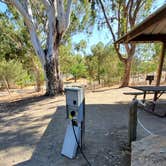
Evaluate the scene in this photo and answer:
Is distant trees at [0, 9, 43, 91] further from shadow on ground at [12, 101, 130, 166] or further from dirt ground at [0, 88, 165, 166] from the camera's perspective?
shadow on ground at [12, 101, 130, 166]

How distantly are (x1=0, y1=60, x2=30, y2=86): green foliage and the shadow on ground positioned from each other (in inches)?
800

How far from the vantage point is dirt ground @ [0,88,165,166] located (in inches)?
114

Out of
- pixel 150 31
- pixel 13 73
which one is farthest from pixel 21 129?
pixel 13 73

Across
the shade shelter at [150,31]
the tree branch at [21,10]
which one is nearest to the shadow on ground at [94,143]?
the shade shelter at [150,31]

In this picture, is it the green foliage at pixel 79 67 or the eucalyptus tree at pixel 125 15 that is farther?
the green foliage at pixel 79 67

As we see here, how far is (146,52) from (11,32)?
33.8ft

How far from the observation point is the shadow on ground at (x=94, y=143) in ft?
9.32

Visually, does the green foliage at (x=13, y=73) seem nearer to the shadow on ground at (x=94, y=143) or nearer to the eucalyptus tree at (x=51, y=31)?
the eucalyptus tree at (x=51, y=31)

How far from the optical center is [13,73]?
2489 centimetres

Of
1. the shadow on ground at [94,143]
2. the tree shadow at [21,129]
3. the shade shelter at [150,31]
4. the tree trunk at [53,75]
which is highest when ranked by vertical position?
the shade shelter at [150,31]

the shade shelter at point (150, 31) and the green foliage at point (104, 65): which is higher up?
the shade shelter at point (150, 31)

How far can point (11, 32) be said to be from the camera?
45.3ft

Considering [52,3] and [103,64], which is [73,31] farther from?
[52,3]

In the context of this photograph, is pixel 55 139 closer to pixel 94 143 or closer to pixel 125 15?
pixel 94 143
